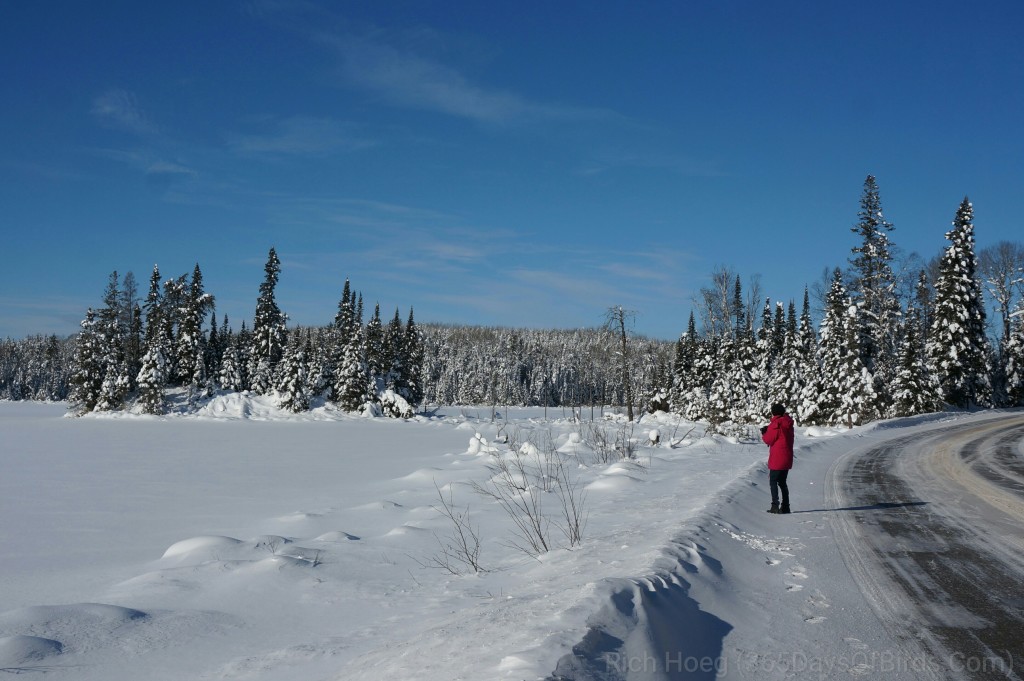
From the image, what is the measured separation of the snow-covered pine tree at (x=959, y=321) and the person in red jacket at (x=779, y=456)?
38.4m

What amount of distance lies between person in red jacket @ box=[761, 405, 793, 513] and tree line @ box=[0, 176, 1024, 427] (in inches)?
675

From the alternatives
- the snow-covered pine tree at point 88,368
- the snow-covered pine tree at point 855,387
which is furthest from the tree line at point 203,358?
the snow-covered pine tree at point 855,387

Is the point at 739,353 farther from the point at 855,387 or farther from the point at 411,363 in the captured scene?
the point at 411,363

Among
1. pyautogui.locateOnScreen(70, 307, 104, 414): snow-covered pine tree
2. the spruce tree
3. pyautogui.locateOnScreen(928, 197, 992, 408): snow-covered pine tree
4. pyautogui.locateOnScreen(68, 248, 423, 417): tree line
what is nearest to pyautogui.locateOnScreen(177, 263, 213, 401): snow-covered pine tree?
pyautogui.locateOnScreen(68, 248, 423, 417): tree line

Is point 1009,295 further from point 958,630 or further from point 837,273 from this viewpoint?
point 958,630

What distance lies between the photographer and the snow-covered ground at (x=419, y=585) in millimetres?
3938

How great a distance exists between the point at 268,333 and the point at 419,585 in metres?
56.2

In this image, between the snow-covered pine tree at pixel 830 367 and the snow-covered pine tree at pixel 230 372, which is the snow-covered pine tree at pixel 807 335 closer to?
the snow-covered pine tree at pixel 830 367

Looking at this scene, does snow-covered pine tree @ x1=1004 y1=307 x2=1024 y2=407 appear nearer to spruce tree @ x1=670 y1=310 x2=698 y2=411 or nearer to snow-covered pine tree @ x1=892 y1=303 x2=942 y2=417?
snow-covered pine tree @ x1=892 y1=303 x2=942 y2=417

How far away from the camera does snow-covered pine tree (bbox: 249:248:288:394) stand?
5722 centimetres

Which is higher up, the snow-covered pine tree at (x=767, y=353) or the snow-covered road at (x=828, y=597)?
the snow-covered pine tree at (x=767, y=353)

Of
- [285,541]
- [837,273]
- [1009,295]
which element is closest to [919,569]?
[285,541]

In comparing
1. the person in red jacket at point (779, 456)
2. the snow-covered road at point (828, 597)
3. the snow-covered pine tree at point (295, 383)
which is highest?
the snow-covered pine tree at point (295, 383)

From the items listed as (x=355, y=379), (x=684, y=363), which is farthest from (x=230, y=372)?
(x=684, y=363)
